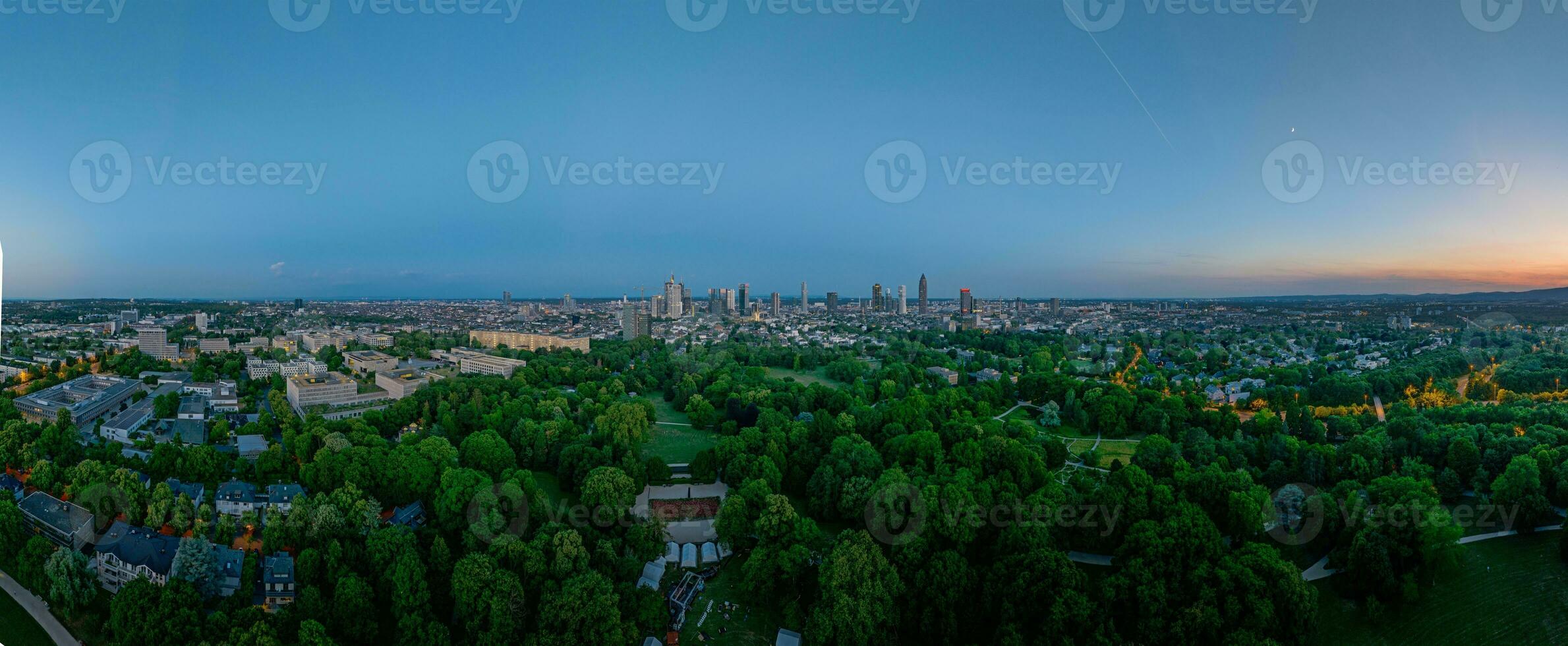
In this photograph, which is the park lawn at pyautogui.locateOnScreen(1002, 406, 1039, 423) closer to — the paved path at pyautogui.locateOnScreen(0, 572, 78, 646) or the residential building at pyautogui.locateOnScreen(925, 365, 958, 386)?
the residential building at pyautogui.locateOnScreen(925, 365, 958, 386)

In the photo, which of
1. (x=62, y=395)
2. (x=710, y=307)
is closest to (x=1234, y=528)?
(x=62, y=395)

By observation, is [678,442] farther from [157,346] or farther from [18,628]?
[157,346]

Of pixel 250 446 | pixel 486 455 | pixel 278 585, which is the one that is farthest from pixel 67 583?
pixel 250 446

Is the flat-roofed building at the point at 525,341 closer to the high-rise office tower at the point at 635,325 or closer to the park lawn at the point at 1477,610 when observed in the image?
the high-rise office tower at the point at 635,325

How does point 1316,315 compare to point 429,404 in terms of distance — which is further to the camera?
point 1316,315

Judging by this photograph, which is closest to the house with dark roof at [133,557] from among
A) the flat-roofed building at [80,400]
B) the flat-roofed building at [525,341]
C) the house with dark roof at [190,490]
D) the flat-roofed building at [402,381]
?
the house with dark roof at [190,490]

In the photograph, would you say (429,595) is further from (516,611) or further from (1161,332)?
(1161,332)

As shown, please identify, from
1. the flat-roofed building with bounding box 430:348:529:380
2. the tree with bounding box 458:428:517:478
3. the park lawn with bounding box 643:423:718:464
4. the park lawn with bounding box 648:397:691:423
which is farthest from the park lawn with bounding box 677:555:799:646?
the flat-roofed building with bounding box 430:348:529:380

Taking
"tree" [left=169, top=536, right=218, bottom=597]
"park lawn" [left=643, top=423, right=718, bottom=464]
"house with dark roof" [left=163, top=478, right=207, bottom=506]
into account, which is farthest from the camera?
"park lawn" [left=643, top=423, right=718, bottom=464]
